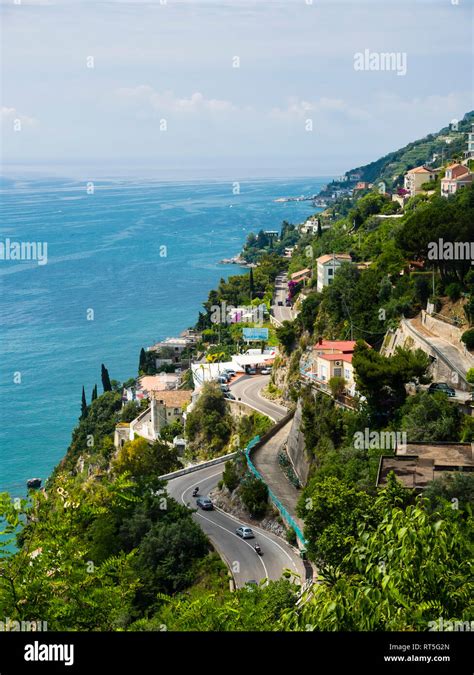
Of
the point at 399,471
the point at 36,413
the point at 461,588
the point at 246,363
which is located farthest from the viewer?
the point at 36,413

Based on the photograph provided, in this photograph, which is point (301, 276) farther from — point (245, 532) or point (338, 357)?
point (245, 532)

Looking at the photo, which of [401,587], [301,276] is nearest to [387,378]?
[401,587]

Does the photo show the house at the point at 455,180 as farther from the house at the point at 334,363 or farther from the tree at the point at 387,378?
the tree at the point at 387,378

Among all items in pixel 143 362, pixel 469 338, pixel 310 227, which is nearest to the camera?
pixel 469 338

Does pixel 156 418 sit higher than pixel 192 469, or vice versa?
pixel 192 469

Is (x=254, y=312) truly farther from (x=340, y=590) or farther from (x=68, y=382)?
(x=340, y=590)

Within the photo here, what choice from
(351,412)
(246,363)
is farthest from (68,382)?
(351,412)
